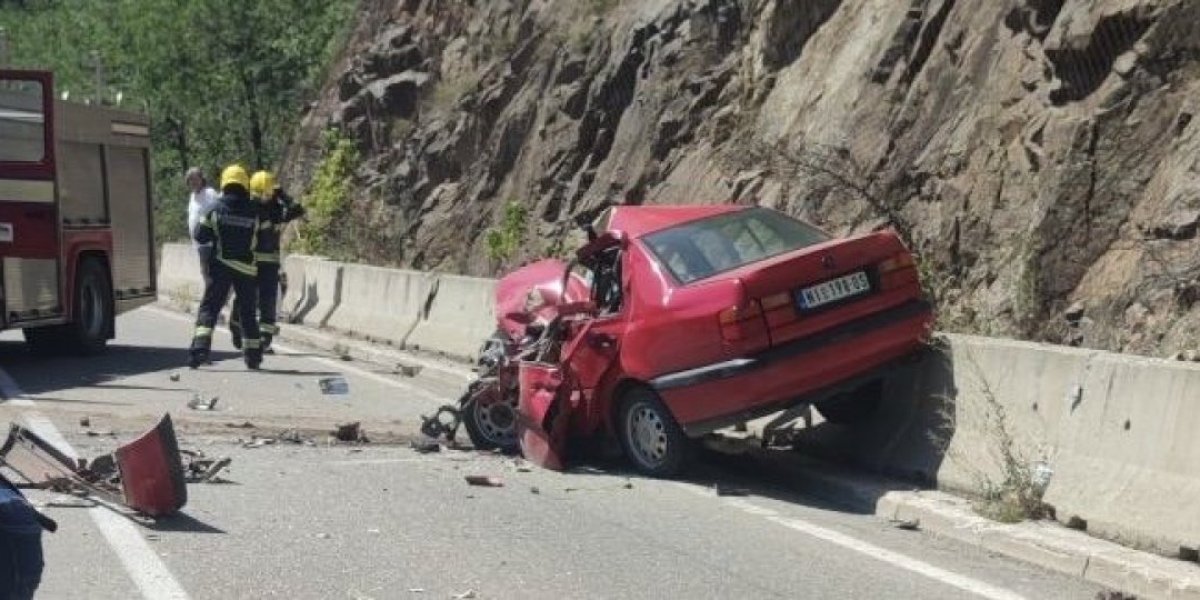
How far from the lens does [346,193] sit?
99.0 feet

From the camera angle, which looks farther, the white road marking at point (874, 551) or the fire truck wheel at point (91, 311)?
the fire truck wheel at point (91, 311)

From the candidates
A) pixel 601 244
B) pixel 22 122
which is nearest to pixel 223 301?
pixel 22 122

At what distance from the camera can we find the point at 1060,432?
8523 mm

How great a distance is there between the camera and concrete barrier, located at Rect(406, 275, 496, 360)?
16969mm

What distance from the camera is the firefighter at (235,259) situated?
1673 cm

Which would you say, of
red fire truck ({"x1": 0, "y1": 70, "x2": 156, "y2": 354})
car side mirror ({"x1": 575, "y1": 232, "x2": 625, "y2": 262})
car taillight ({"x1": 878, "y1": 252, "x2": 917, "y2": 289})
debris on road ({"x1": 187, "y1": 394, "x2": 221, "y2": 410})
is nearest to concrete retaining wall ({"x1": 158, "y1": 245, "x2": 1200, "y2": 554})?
car taillight ({"x1": 878, "y1": 252, "x2": 917, "y2": 289})

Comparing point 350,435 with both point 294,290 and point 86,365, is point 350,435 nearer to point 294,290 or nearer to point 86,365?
point 86,365

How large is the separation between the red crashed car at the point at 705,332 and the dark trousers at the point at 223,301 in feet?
19.8

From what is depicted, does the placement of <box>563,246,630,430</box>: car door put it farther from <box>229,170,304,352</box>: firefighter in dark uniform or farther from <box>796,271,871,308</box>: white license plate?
<box>229,170,304,352</box>: firefighter in dark uniform

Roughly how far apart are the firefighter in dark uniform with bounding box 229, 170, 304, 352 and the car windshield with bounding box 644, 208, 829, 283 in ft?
25.1

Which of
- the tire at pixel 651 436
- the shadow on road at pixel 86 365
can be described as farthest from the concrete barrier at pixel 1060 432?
the shadow on road at pixel 86 365

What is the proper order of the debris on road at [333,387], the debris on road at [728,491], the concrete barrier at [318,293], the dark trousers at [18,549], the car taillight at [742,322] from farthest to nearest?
the concrete barrier at [318,293] < the debris on road at [333,387] < the debris on road at [728,491] < the car taillight at [742,322] < the dark trousers at [18,549]

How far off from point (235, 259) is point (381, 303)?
3.30m

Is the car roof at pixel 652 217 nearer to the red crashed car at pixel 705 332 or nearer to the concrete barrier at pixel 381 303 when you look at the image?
the red crashed car at pixel 705 332
